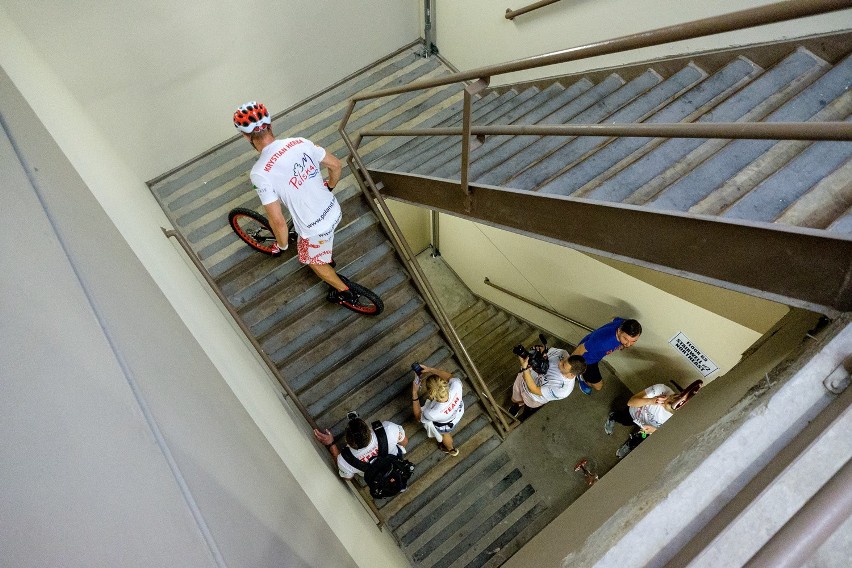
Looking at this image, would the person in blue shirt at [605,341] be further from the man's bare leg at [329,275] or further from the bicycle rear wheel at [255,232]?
the bicycle rear wheel at [255,232]

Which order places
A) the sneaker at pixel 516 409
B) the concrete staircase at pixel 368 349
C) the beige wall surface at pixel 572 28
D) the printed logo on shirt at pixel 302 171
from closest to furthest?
the printed logo on shirt at pixel 302 171 < the beige wall surface at pixel 572 28 < the concrete staircase at pixel 368 349 < the sneaker at pixel 516 409

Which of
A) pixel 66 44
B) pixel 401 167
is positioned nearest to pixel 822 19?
pixel 401 167

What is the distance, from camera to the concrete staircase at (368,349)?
4.17m

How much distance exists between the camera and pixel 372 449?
3242 mm

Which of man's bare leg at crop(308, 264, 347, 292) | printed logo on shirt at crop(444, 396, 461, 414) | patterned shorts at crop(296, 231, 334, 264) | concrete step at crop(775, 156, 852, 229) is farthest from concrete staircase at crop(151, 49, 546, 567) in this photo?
concrete step at crop(775, 156, 852, 229)

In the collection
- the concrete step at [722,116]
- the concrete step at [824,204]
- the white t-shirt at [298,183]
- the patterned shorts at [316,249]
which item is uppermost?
the white t-shirt at [298,183]

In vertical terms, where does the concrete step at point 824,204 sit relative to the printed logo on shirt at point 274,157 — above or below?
below

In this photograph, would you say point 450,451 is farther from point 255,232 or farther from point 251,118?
point 251,118

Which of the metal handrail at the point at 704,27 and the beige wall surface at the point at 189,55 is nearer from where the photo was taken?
the metal handrail at the point at 704,27

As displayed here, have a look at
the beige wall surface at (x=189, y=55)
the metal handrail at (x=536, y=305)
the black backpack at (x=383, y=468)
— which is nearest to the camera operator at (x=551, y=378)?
the metal handrail at (x=536, y=305)

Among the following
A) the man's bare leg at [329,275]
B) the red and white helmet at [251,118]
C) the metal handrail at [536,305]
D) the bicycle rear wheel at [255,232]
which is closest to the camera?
the red and white helmet at [251,118]

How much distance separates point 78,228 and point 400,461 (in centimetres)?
243

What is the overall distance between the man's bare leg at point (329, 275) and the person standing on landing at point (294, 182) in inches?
6.1

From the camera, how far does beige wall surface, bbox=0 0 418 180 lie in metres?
3.58
